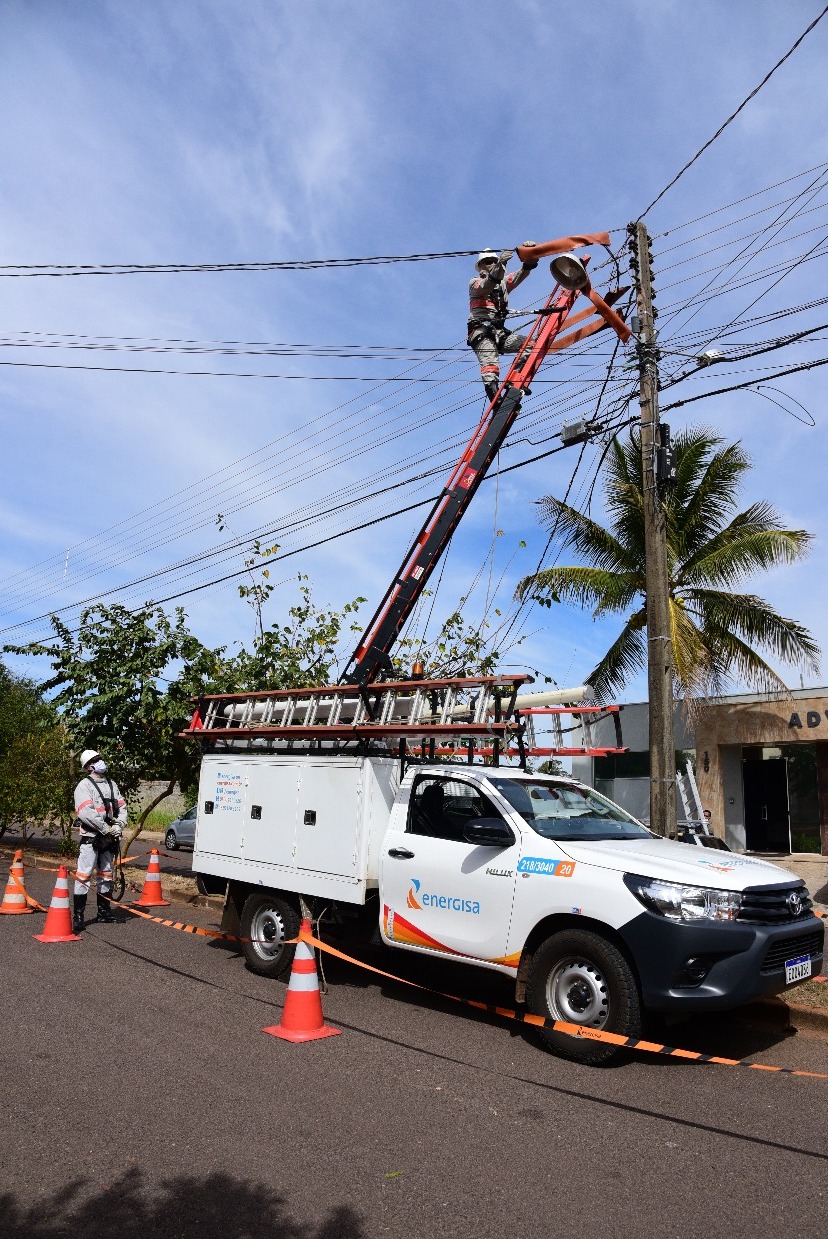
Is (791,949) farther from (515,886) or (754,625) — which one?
(754,625)

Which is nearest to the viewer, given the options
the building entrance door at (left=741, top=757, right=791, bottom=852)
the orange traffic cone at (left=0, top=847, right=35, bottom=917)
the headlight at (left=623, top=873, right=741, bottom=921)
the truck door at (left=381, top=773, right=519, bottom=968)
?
the headlight at (left=623, top=873, right=741, bottom=921)

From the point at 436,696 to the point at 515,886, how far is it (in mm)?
1509

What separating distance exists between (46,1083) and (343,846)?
9.12ft

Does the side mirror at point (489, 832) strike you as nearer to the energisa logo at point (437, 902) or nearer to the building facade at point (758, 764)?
the energisa logo at point (437, 902)

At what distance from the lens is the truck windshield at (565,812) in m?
6.49

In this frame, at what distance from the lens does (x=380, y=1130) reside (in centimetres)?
448

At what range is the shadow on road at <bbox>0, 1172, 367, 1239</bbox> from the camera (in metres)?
3.46

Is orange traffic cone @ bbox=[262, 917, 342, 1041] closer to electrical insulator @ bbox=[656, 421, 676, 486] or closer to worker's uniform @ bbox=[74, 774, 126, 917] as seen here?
worker's uniform @ bbox=[74, 774, 126, 917]

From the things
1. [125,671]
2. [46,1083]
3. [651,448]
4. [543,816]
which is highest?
[651,448]

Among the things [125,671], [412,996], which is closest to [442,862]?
[412,996]

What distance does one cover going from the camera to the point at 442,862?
6625 mm

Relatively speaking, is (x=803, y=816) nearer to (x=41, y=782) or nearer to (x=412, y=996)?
(x=412, y=996)

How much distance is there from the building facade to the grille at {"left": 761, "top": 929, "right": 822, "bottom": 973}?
40.6 ft

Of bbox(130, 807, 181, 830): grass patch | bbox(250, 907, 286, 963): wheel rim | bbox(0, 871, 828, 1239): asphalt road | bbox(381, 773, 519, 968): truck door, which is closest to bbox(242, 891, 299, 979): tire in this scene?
bbox(250, 907, 286, 963): wheel rim
